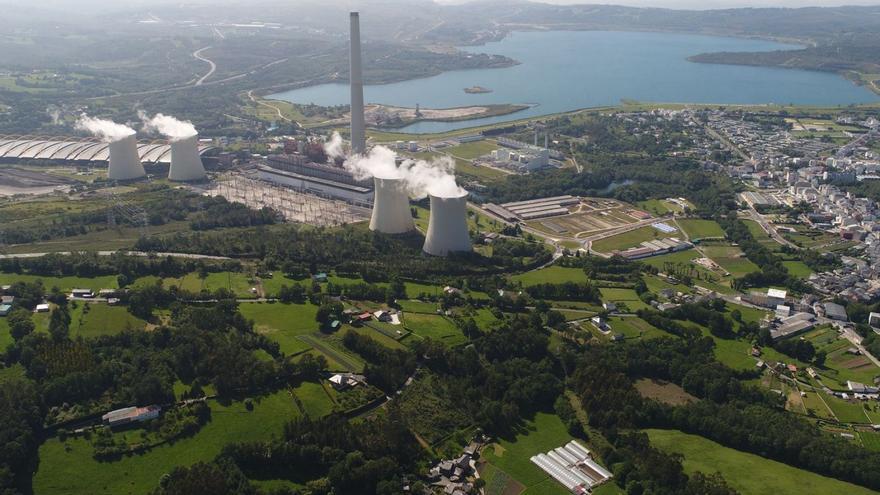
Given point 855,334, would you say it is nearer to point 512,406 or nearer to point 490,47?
point 512,406

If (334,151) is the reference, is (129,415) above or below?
below

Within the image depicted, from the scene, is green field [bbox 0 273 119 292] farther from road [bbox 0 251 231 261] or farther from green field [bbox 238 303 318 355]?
green field [bbox 238 303 318 355]

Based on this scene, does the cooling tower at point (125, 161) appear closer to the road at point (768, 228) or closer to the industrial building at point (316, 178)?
the industrial building at point (316, 178)

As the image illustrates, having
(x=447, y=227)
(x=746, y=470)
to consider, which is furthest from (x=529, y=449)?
(x=447, y=227)

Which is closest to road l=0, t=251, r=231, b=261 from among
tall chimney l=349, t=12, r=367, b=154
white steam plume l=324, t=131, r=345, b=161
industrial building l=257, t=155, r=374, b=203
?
industrial building l=257, t=155, r=374, b=203

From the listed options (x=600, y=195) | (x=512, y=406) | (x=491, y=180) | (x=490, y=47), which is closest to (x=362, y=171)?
(x=491, y=180)

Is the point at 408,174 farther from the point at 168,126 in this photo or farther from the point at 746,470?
the point at 168,126

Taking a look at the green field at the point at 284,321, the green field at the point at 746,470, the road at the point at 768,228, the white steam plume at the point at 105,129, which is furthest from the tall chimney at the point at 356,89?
the green field at the point at 746,470

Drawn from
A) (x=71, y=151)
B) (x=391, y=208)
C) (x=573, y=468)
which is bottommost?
(x=573, y=468)
